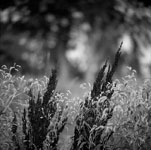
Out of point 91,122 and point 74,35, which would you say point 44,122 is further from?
point 74,35

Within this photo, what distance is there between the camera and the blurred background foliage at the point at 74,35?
6613 mm

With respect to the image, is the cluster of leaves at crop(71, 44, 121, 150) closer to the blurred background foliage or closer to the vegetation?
the vegetation

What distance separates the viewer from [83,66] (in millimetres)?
6703

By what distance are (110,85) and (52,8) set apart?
4.30 metres

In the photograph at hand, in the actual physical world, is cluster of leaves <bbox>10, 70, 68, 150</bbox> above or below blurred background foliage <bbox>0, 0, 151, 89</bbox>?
below

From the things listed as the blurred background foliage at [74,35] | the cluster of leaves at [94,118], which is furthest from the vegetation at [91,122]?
the blurred background foliage at [74,35]

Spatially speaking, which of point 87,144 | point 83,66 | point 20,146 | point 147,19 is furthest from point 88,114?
point 147,19

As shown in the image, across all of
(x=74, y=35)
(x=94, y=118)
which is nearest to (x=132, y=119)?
(x=94, y=118)

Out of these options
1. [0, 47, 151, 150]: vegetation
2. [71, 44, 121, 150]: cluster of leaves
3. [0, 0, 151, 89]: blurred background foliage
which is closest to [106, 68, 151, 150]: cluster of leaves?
[0, 47, 151, 150]: vegetation

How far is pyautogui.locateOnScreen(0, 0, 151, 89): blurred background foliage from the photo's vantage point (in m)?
6.61

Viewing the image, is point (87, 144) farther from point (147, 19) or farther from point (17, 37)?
point (147, 19)

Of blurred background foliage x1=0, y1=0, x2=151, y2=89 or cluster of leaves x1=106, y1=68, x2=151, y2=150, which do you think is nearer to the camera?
cluster of leaves x1=106, y1=68, x2=151, y2=150

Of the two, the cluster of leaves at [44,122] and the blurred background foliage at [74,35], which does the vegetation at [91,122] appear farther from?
the blurred background foliage at [74,35]

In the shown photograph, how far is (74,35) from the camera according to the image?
22.8 ft
